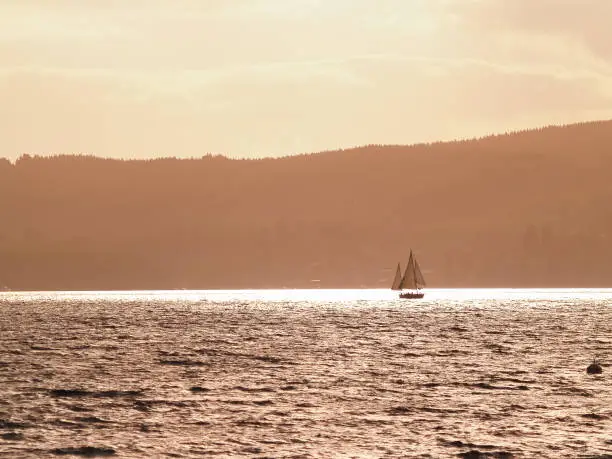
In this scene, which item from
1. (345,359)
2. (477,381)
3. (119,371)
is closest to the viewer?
(477,381)

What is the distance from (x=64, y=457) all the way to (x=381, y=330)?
409 ft

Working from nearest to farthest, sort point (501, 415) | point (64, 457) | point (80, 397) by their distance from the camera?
point (64, 457), point (501, 415), point (80, 397)

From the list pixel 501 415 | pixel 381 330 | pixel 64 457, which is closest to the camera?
pixel 64 457

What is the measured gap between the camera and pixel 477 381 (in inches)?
3342

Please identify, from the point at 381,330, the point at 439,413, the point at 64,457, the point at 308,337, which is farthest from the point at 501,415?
the point at 381,330

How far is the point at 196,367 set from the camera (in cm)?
9812

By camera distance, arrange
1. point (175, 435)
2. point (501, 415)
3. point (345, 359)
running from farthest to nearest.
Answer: point (345, 359) → point (501, 415) → point (175, 435)

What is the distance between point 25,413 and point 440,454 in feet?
88.5

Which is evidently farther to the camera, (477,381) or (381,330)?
(381,330)

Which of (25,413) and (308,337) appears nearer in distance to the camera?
(25,413)

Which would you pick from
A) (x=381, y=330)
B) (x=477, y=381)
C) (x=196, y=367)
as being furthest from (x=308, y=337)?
(x=477, y=381)

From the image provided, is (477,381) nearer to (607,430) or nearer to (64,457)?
(607,430)

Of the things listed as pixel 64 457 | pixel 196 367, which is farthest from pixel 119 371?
pixel 64 457

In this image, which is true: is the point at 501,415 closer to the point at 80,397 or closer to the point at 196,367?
the point at 80,397
